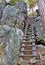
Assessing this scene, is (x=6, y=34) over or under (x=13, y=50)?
over

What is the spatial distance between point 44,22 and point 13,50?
941 millimetres

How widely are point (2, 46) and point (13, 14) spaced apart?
4523 mm

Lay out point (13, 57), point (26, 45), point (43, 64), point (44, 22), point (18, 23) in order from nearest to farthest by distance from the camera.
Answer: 1. point (13, 57)
2. point (44, 22)
3. point (43, 64)
4. point (26, 45)
5. point (18, 23)

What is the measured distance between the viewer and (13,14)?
6.66 metres

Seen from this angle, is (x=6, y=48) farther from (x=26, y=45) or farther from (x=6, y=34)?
(x=26, y=45)

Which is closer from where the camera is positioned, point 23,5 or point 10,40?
point 10,40

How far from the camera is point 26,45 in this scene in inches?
210

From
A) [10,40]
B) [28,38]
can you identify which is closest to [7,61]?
[10,40]

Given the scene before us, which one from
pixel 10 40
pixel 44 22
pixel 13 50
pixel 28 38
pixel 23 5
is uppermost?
pixel 23 5

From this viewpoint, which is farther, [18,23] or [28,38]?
[18,23]

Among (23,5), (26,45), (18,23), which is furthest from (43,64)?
(23,5)

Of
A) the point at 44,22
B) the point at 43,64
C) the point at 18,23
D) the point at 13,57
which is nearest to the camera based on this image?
the point at 13,57

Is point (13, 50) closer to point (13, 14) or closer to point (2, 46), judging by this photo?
point (2, 46)

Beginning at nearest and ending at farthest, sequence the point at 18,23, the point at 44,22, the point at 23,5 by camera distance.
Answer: the point at 44,22, the point at 18,23, the point at 23,5
